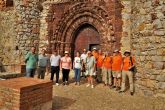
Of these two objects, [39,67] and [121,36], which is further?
[121,36]

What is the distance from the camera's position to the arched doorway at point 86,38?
12133 mm

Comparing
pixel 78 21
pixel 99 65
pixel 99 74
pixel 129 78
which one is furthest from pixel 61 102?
pixel 78 21

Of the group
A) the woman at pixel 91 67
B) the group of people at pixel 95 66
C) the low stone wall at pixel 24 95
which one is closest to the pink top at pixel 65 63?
the group of people at pixel 95 66

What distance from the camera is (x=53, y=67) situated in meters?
9.47

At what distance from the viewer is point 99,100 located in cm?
715

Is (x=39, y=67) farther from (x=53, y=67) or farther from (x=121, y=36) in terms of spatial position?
(x=121, y=36)

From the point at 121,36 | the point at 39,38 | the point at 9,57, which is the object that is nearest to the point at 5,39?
the point at 9,57

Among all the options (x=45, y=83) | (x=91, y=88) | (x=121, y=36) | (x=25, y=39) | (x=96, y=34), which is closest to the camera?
(x=45, y=83)

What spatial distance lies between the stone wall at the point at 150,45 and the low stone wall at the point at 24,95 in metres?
3.61

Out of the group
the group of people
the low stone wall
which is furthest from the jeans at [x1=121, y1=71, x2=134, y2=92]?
the low stone wall

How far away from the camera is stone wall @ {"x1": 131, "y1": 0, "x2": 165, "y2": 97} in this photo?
25.0 feet

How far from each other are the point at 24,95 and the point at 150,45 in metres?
4.55

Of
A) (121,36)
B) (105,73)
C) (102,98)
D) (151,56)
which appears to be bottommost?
(102,98)

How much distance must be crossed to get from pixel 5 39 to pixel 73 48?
399 cm
